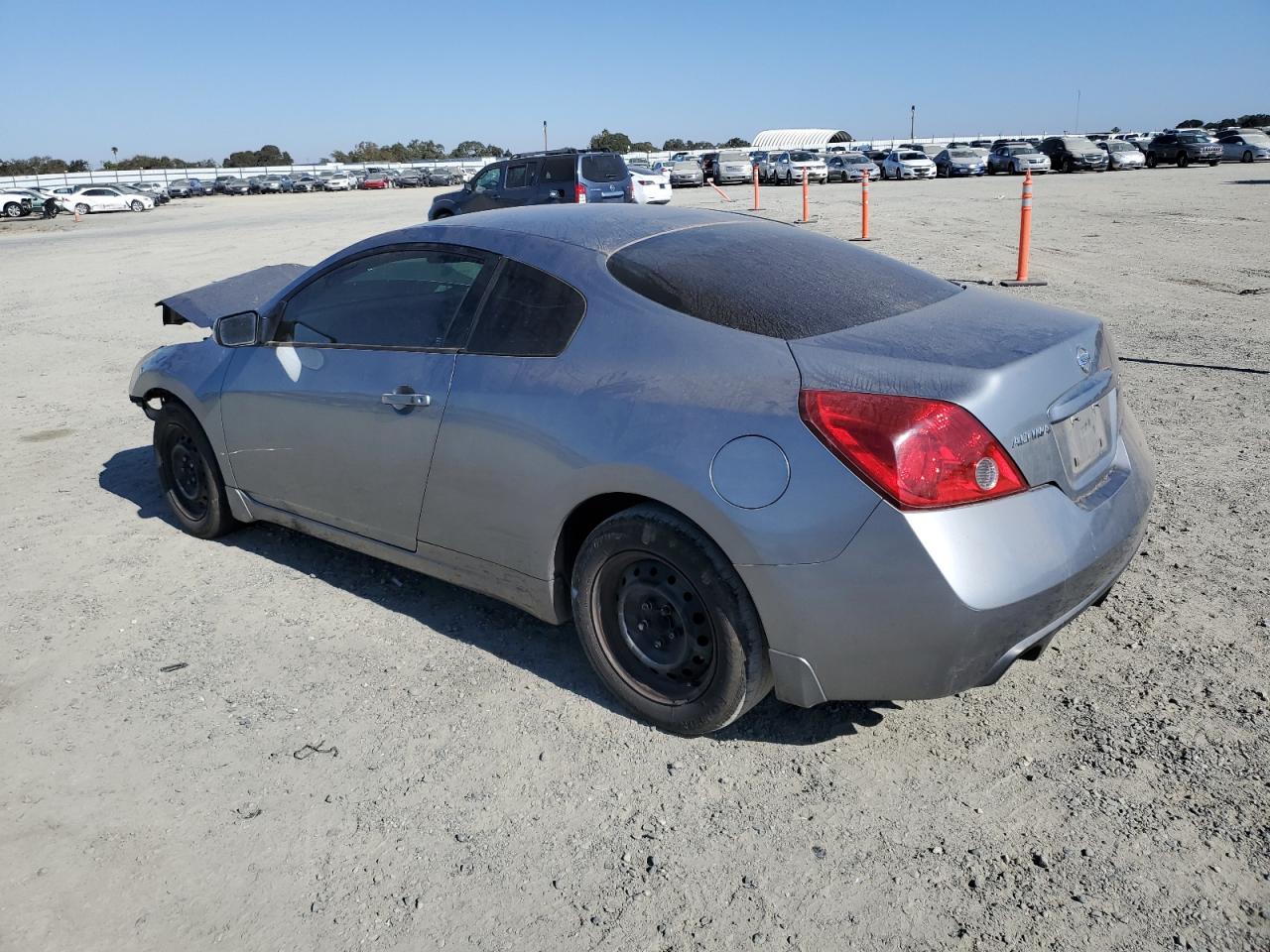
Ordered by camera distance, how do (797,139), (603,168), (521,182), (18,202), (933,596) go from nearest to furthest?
(933,596), (603,168), (521,182), (18,202), (797,139)

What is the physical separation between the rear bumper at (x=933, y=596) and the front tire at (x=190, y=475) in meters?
3.19

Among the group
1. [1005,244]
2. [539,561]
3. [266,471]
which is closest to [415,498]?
[539,561]

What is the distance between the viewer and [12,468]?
6.65 metres

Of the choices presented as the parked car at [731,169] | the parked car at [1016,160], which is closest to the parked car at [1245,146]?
the parked car at [1016,160]

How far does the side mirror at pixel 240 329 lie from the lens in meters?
4.55

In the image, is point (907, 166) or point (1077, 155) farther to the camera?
point (907, 166)

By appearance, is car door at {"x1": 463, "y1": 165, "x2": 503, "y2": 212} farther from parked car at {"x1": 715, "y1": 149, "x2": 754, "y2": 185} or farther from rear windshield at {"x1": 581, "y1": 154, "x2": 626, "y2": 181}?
parked car at {"x1": 715, "y1": 149, "x2": 754, "y2": 185}

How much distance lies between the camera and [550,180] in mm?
22031

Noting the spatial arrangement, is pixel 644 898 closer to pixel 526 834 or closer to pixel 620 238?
Result: pixel 526 834

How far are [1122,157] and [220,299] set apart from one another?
152 feet

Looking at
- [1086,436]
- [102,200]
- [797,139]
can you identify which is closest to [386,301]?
[1086,436]

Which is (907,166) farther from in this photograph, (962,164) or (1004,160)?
(1004,160)

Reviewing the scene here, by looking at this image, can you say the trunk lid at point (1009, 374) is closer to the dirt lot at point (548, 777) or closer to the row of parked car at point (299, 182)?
the dirt lot at point (548, 777)

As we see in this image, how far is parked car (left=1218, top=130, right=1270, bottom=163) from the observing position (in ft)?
140
